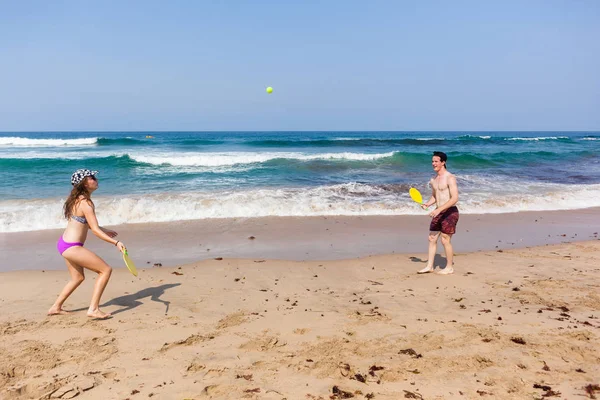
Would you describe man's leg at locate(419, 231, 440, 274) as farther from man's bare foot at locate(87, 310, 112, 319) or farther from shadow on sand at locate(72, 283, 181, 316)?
man's bare foot at locate(87, 310, 112, 319)

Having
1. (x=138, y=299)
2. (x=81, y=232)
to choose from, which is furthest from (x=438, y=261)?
(x=81, y=232)

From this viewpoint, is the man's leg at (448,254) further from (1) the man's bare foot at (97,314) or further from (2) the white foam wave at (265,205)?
(2) the white foam wave at (265,205)

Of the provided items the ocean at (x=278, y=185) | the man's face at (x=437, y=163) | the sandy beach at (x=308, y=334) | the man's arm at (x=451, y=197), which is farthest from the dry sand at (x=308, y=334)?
the ocean at (x=278, y=185)

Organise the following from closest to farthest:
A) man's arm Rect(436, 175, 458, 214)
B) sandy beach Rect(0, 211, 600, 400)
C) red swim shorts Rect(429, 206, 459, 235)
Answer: sandy beach Rect(0, 211, 600, 400) < man's arm Rect(436, 175, 458, 214) < red swim shorts Rect(429, 206, 459, 235)

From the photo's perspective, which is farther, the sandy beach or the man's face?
the man's face

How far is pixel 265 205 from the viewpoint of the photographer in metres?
11.5

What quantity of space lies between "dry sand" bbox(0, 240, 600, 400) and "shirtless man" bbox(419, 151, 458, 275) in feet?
0.93

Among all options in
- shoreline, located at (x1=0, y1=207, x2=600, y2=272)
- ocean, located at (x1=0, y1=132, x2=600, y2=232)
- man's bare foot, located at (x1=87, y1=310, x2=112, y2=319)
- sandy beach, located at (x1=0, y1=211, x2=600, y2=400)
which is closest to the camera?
sandy beach, located at (x1=0, y1=211, x2=600, y2=400)

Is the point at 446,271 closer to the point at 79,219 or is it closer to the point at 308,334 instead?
the point at 308,334

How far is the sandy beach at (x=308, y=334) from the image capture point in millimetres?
3375

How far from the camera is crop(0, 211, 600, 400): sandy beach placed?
338 centimetres

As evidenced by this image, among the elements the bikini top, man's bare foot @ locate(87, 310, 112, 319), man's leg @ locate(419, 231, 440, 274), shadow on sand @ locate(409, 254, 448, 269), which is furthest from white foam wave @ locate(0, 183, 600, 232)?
man's bare foot @ locate(87, 310, 112, 319)

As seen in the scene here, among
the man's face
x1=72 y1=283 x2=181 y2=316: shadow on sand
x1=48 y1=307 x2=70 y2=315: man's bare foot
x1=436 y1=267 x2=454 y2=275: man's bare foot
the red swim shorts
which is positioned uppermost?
the man's face

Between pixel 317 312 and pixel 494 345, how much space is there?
1.76 meters
